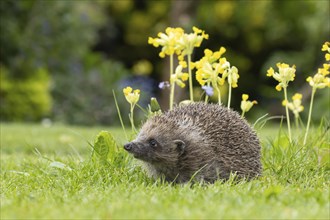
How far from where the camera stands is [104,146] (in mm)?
5574

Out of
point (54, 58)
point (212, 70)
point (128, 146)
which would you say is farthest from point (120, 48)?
point (128, 146)

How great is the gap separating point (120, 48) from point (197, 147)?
15038 mm

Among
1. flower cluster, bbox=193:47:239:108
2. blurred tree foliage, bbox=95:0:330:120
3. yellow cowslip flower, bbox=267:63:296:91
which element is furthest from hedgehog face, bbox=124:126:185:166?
blurred tree foliage, bbox=95:0:330:120

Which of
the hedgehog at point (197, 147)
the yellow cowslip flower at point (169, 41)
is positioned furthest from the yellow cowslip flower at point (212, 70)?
the hedgehog at point (197, 147)

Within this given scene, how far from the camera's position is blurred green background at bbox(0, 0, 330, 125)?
603 inches

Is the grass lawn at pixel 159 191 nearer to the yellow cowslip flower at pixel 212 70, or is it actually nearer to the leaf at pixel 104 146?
the leaf at pixel 104 146

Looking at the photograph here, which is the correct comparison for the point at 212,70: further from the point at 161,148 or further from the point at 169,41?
the point at 161,148

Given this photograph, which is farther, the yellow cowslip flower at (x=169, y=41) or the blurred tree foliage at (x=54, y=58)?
the blurred tree foliage at (x=54, y=58)

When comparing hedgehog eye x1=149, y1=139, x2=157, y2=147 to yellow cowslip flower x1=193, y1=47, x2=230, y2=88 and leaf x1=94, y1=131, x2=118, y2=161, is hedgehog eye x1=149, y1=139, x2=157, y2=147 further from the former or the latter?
yellow cowslip flower x1=193, y1=47, x2=230, y2=88

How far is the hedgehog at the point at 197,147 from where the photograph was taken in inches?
202

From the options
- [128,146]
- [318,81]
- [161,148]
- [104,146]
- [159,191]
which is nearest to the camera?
[159,191]

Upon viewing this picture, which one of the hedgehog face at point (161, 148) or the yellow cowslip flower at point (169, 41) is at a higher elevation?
the yellow cowslip flower at point (169, 41)

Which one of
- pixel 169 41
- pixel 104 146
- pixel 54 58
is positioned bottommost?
pixel 54 58

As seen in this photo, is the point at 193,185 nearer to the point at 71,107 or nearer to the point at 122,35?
the point at 71,107
